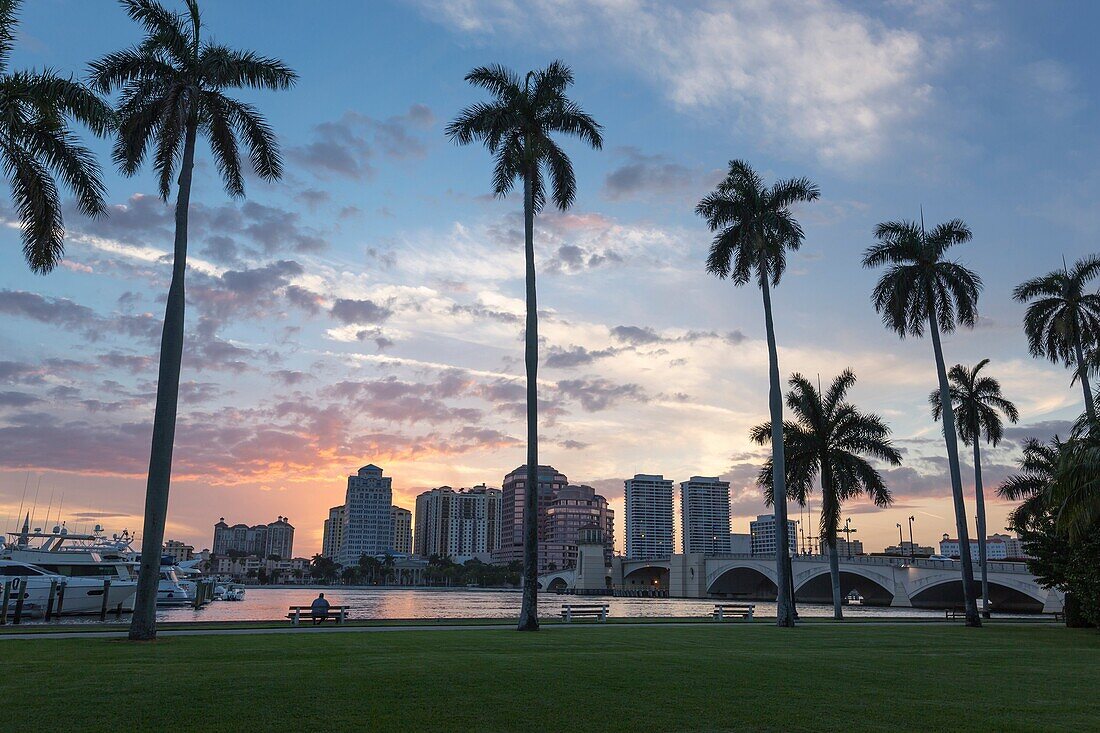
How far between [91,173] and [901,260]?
43673 millimetres

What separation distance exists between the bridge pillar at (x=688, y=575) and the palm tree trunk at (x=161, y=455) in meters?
138

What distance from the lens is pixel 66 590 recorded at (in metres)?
61.1

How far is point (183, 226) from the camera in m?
26.8

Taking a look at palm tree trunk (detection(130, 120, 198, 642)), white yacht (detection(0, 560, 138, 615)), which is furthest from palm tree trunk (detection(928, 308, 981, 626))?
white yacht (detection(0, 560, 138, 615))

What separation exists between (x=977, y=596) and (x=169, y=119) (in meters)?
136

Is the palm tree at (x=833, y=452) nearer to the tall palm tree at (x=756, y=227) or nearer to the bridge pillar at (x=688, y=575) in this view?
the tall palm tree at (x=756, y=227)

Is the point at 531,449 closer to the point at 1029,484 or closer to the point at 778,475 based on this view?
the point at 778,475

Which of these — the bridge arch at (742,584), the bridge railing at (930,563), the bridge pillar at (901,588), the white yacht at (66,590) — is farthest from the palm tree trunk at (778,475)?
the bridge arch at (742,584)

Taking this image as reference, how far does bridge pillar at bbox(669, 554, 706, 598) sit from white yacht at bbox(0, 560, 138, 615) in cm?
10934

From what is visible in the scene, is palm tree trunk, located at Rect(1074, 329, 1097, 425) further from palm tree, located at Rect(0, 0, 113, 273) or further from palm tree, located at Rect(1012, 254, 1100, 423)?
palm tree, located at Rect(0, 0, 113, 273)

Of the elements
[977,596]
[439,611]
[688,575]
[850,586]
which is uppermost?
[688,575]

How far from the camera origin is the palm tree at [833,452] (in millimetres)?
53656

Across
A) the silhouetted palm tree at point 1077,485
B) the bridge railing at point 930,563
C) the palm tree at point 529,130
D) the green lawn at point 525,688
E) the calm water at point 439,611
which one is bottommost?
the calm water at point 439,611

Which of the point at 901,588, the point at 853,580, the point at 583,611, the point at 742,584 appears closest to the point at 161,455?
the point at 583,611
